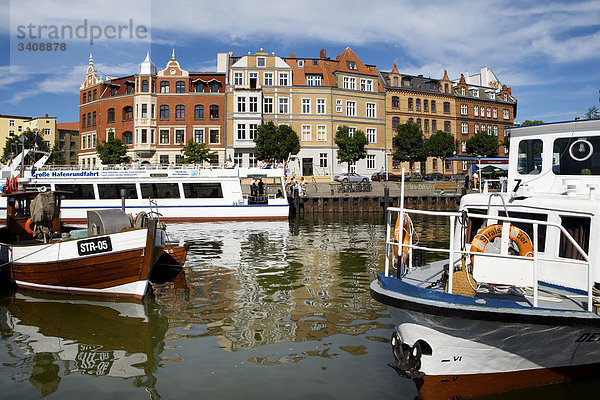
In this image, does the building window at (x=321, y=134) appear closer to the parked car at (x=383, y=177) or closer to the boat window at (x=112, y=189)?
the parked car at (x=383, y=177)

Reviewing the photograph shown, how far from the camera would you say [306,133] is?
184 ft

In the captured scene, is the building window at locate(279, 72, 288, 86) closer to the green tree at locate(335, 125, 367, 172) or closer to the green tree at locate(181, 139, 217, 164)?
the green tree at locate(335, 125, 367, 172)

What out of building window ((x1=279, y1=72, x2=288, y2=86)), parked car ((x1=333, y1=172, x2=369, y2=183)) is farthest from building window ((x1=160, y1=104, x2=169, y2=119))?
parked car ((x1=333, y1=172, x2=369, y2=183))

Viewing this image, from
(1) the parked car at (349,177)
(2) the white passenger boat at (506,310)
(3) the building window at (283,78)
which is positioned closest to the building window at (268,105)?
(3) the building window at (283,78)

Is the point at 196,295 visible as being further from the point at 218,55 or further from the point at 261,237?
the point at 218,55

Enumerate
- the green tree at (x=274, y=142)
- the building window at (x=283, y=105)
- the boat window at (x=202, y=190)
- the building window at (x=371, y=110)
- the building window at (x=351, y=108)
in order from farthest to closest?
the building window at (x=371, y=110) < the building window at (x=351, y=108) < the building window at (x=283, y=105) < the green tree at (x=274, y=142) < the boat window at (x=202, y=190)

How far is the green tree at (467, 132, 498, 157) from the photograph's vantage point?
59.4 meters

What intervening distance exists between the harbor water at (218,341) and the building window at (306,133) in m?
40.9

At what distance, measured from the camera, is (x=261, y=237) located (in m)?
23.7

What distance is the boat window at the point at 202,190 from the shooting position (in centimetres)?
3169

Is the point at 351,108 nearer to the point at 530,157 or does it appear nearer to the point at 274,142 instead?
the point at 274,142

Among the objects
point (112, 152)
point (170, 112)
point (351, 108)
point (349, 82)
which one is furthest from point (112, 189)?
point (349, 82)

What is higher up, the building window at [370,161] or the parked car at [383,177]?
the building window at [370,161]

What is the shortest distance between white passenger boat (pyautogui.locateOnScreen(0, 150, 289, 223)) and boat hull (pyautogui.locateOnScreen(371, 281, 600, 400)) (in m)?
25.0
